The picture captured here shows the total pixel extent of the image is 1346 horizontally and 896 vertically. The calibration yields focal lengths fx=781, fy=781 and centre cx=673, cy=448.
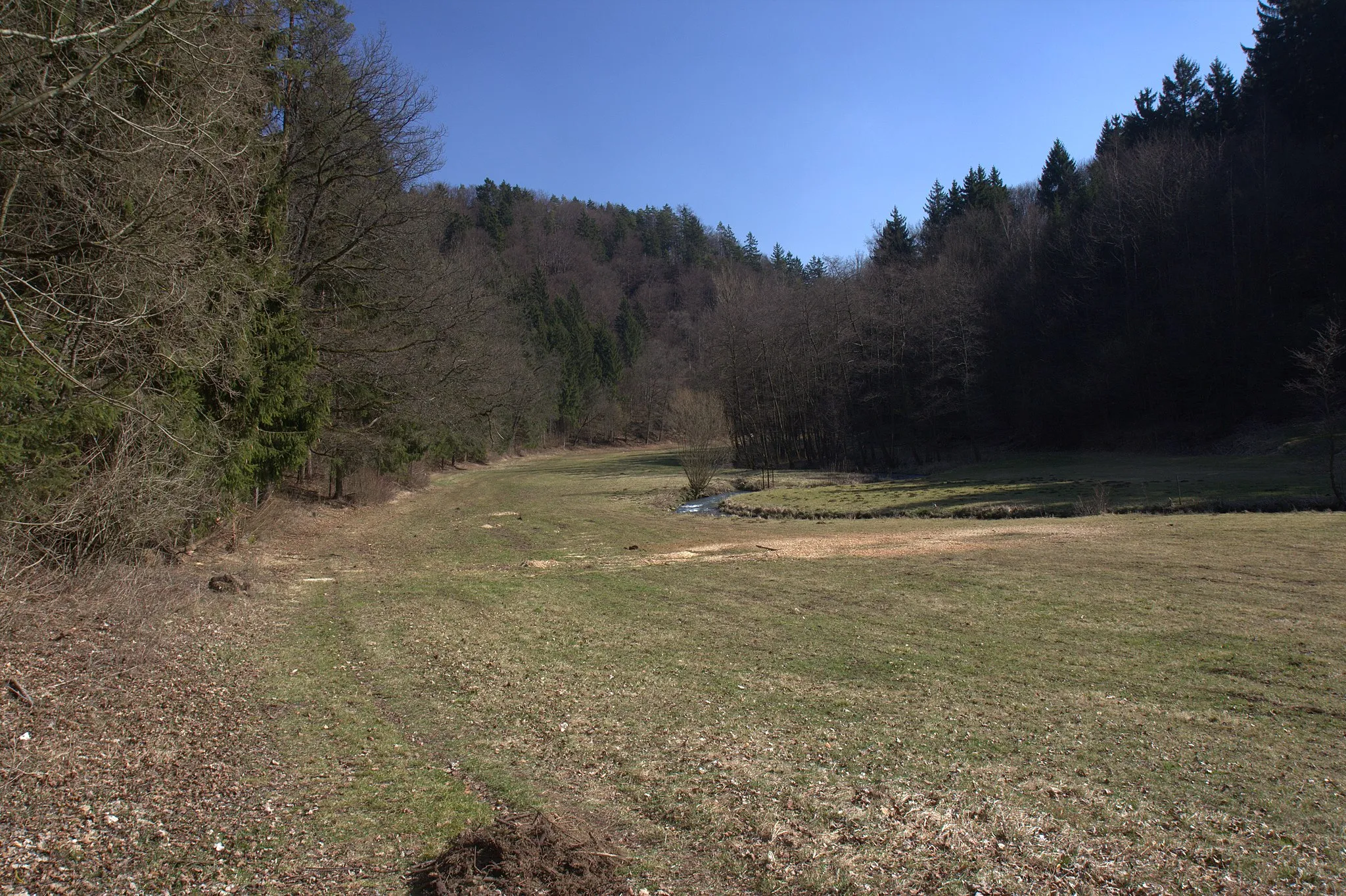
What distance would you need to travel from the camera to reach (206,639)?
27.4 ft

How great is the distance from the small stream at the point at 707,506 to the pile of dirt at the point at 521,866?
24279 mm

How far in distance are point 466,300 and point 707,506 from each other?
12182 mm

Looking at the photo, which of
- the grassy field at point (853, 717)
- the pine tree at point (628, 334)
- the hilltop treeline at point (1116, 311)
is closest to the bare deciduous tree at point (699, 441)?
the hilltop treeline at point (1116, 311)

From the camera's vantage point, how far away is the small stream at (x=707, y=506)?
95.9 ft

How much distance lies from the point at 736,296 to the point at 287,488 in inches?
1244

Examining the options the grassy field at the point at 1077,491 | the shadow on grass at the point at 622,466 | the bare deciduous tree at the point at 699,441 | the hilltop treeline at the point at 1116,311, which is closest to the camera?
the grassy field at the point at 1077,491

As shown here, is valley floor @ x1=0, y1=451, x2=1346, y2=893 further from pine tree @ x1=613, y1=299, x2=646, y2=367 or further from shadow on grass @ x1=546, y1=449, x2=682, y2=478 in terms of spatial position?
pine tree @ x1=613, y1=299, x2=646, y2=367

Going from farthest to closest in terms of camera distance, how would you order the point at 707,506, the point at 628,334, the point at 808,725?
the point at 628,334
the point at 707,506
the point at 808,725

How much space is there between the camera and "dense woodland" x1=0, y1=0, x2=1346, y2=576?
738 centimetres

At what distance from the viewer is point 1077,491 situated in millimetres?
28203

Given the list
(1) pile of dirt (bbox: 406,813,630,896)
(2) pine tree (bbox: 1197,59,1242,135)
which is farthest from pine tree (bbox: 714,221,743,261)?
(1) pile of dirt (bbox: 406,813,630,896)

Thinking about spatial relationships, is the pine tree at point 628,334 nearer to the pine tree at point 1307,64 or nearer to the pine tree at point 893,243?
the pine tree at point 893,243

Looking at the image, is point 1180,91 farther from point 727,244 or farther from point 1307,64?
point 727,244

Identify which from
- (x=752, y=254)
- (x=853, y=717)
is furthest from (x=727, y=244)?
(x=853, y=717)
